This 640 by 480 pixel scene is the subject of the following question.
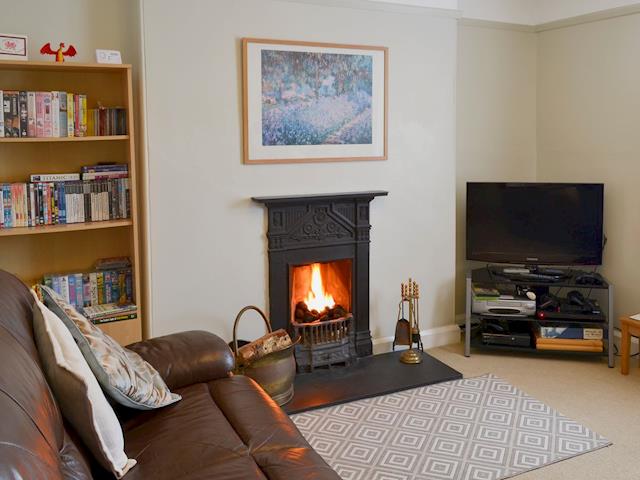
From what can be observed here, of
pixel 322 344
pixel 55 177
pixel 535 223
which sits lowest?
pixel 322 344

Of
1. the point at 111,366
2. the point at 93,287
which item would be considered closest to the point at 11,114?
the point at 93,287

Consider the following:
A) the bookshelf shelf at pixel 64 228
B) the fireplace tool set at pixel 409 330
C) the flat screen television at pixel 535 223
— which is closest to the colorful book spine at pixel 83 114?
the bookshelf shelf at pixel 64 228

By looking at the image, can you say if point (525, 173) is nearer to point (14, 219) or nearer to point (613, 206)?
point (613, 206)

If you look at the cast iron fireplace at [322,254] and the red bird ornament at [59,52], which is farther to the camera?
the cast iron fireplace at [322,254]

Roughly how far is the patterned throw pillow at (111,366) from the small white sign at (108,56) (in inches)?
60.4

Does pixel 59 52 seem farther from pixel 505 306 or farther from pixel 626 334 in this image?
pixel 626 334

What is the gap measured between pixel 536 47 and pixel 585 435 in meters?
3.06

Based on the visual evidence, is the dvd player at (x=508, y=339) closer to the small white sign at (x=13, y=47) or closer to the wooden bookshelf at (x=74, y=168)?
the wooden bookshelf at (x=74, y=168)

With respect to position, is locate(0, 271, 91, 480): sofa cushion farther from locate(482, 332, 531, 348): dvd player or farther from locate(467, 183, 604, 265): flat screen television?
locate(467, 183, 604, 265): flat screen television

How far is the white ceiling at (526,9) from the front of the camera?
14.6 ft

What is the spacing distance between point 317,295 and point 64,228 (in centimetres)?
169

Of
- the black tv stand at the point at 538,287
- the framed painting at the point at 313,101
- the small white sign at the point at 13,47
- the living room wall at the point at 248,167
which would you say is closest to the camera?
the small white sign at the point at 13,47

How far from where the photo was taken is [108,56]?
3436 millimetres

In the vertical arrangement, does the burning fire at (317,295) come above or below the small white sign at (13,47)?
below
